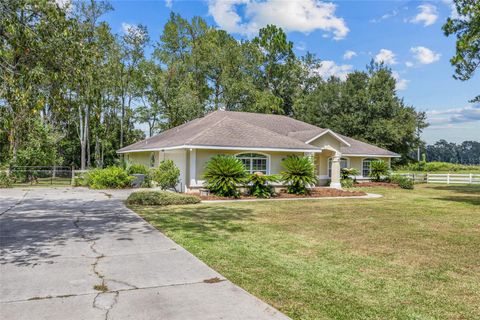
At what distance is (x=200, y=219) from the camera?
1167 cm

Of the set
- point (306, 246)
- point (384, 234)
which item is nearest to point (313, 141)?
point (384, 234)

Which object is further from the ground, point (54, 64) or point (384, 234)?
point (54, 64)

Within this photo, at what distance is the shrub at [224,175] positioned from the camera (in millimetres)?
18281

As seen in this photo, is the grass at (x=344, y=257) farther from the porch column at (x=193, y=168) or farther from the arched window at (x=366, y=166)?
the arched window at (x=366, y=166)

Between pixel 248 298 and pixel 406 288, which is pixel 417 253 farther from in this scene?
pixel 248 298

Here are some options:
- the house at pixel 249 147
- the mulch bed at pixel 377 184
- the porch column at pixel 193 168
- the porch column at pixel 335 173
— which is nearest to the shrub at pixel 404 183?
the mulch bed at pixel 377 184

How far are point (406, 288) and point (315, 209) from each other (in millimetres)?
9204

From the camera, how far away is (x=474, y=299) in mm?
4988

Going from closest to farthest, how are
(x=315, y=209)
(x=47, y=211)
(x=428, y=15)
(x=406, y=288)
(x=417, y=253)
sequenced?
(x=406, y=288)
(x=417, y=253)
(x=47, y=211)
(x=315, y=209)
(x=428, y=15)

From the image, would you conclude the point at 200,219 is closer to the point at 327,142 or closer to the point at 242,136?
the point at 242,136

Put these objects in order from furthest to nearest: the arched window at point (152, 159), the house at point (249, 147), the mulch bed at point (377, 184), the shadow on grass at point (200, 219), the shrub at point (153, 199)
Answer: the arched window at point (152, 159) → the mulch bed at point (377, 184) → the house at point (249, 147) → the shrub at point (153, 199) → the shadow on grass at point (200, 219)

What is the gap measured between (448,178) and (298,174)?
2119 cm

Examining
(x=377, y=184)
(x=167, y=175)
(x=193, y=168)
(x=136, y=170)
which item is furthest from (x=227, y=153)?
(x=377, y=184)

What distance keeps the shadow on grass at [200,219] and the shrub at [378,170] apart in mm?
19080
